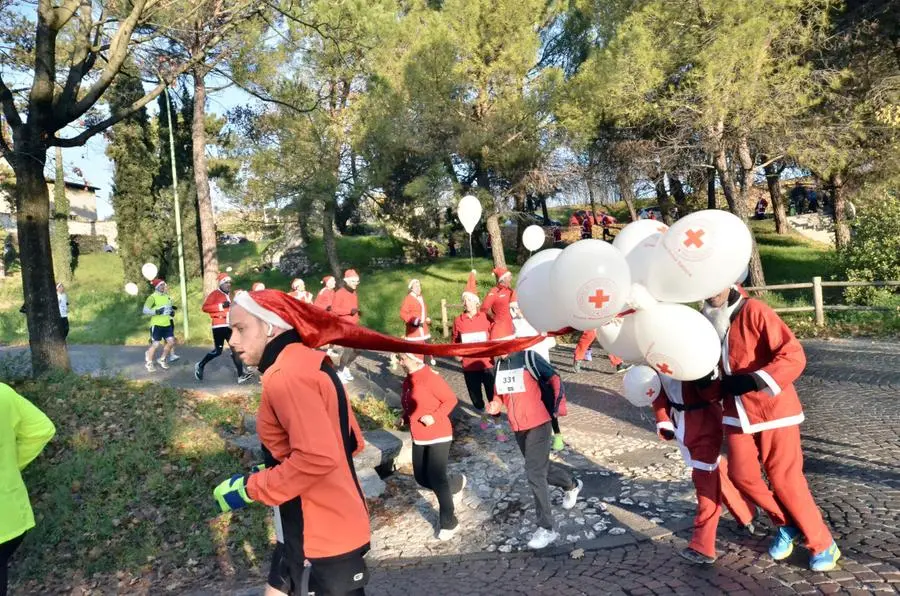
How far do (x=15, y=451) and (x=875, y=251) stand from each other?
54.9 ft

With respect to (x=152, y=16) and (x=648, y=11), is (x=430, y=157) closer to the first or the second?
(x=648, y=11)

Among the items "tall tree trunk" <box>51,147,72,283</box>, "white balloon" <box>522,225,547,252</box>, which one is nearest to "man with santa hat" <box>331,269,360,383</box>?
"white balloon" <box>522,225,547,252</box>

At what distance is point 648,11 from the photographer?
49.5ft

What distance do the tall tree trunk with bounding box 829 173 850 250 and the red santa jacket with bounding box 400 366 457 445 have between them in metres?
17.3

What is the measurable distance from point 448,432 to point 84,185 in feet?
174

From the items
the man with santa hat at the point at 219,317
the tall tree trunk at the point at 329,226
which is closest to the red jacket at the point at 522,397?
the man with santa hat at the point at 219,317

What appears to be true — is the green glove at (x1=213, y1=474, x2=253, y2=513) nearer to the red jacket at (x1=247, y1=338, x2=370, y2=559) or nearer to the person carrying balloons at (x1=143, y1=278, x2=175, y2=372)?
the red jacket at (x1=247, y1=338, x2=370, y2=559)

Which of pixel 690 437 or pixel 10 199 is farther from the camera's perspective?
pixel 10 199

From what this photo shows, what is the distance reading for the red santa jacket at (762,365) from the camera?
3703 millimetres

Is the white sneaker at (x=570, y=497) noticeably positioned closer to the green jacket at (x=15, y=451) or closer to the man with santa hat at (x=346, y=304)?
the green jacket at (x=15, y=451)

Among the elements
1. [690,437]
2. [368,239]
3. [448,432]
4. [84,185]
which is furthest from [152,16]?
[84,185]

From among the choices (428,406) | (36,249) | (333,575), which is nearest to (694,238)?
(333,575)

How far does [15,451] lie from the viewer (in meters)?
3.64

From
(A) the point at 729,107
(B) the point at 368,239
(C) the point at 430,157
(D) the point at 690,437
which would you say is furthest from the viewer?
(B) the point at 368,239
